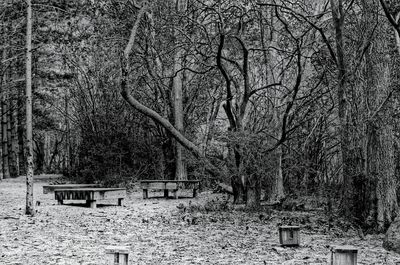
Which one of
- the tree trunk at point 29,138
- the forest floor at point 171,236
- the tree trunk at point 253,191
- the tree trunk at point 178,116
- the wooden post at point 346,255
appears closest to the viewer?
the wooden post at point 346,255

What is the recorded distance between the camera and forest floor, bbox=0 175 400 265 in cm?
715

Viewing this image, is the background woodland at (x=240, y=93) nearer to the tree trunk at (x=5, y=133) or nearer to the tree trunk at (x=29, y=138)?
the tree trunk at (x=5, y=133)

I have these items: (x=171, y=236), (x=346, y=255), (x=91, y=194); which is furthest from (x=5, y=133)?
(x=346, y=255)

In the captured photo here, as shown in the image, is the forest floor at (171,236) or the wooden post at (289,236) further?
the wooden post at (289,236)

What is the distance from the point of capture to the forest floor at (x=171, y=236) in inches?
282

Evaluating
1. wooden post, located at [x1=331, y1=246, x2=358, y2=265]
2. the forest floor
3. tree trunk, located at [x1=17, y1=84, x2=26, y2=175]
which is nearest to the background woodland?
tree trunk, located at [x1=17, y1=84, x2=26, y2=175]

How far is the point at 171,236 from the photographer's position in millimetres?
9172

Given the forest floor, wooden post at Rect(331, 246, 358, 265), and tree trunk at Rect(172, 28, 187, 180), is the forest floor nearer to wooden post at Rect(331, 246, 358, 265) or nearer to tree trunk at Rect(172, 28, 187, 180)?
wooden post at Rect(331, 246, 358, 265)

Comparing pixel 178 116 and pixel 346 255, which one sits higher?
pixel 178 116

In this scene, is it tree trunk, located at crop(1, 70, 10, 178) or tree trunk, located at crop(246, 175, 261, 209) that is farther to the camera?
tree trunk, located at crop(1, 70, 10, 178)

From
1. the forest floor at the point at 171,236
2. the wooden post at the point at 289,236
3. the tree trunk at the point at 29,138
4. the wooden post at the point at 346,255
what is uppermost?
the tree trunk at the point at 29,138

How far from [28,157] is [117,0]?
635 centimetres

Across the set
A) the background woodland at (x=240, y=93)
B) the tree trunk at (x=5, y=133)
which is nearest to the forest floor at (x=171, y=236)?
the background woodland at (x=240, y=93)

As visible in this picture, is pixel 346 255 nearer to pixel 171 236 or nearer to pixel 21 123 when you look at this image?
pixel 171 236
